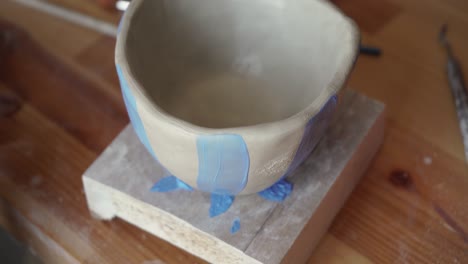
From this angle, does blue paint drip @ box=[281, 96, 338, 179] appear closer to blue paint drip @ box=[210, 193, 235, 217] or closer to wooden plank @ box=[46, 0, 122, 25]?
blue paint drip @ box=[210, 193, 235, 217]

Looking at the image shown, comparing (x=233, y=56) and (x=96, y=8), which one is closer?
(x=233, y=56)

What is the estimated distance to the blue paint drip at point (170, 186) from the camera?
1.56ft

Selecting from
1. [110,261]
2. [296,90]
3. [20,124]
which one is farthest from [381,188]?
[20,124]

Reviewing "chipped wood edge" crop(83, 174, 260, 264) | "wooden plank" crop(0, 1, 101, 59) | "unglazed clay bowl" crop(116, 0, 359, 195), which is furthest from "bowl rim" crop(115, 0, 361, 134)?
"wooden plank" crop(0, 1, 101, 59)

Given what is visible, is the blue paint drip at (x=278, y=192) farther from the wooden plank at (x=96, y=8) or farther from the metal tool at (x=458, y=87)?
the wooden plank at (x=96, y=8)

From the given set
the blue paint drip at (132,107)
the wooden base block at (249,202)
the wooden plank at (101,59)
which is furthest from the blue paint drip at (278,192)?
the wooden plank at (101,59)

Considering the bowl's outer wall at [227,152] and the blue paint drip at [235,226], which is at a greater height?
the bowl's outer wall at [227,152]

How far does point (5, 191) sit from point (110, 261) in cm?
12

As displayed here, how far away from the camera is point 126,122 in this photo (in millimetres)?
583

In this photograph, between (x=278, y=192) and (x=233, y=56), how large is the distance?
0.15 meters

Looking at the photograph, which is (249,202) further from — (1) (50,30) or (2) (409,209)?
(1) (50,30)

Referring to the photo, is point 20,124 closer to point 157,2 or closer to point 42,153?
point 42,153

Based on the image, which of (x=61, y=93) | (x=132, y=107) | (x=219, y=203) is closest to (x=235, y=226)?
(x=219, y=203)

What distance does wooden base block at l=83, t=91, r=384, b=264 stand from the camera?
0.45 m
